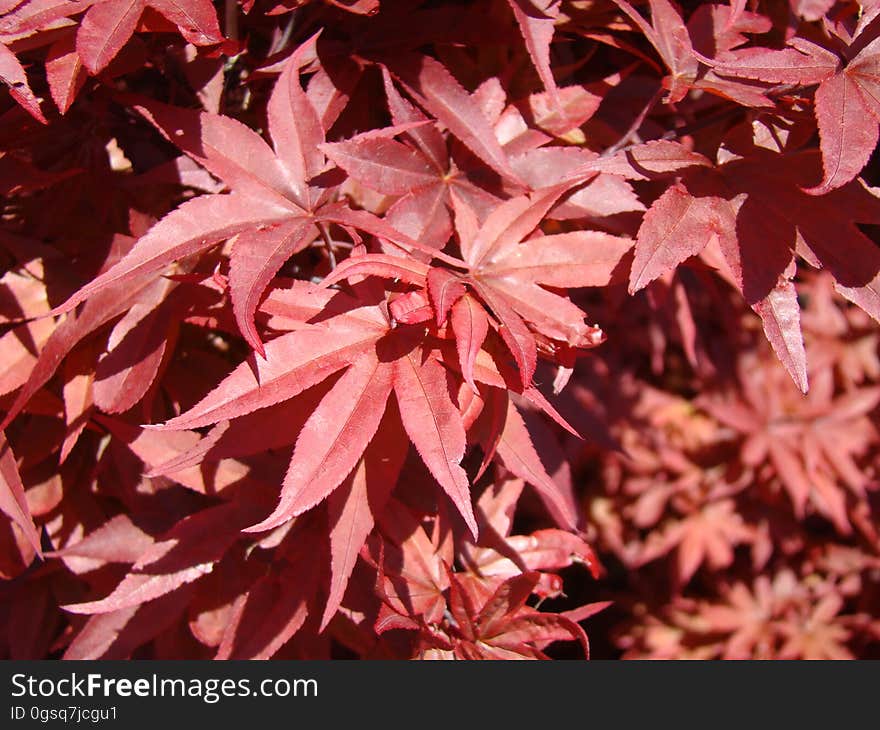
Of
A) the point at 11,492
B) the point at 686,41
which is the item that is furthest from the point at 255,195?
the point at 686,41

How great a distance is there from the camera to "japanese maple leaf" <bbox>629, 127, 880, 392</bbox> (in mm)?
807

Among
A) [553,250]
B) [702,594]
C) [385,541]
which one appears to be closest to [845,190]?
[553,250]

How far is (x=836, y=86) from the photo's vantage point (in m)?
0.79

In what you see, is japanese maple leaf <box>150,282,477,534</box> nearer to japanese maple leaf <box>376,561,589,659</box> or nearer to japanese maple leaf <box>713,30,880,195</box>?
japanese maple leaf <box>376,561,589,659</box>

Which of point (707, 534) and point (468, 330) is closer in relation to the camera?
point (468, 330)

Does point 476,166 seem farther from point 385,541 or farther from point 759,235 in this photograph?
point 385,541

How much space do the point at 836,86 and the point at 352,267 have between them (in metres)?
0.48

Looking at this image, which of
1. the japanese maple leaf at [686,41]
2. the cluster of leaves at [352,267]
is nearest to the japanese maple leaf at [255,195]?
the cluster of leaves at [352,267]

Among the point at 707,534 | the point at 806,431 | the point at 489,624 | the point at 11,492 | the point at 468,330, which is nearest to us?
the point at 468,330

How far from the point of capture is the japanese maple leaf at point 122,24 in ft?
2.43

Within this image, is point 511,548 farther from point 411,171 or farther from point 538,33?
point 538,33

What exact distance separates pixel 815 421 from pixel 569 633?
1.42 metres

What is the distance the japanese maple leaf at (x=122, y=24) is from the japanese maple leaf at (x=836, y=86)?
470mm

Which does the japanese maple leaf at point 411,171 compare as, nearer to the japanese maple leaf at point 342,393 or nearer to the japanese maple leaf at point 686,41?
the japanese maple leaf at point 342,393
